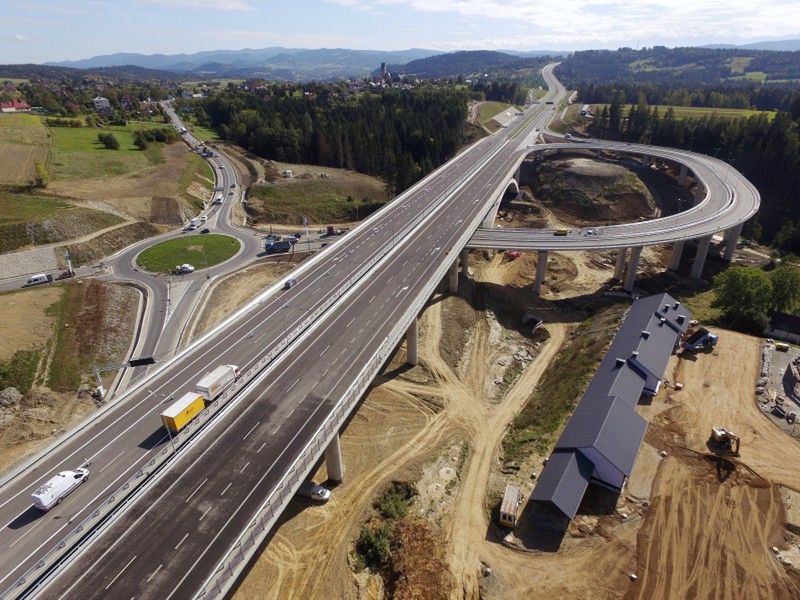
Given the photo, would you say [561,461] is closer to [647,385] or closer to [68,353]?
[647,385]

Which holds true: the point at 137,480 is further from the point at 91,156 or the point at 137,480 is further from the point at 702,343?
the point at 91,156

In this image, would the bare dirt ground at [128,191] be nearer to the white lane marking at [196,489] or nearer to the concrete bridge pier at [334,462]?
the concrete bridge pier at [334,462]

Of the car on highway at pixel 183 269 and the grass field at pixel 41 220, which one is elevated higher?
the grass field at pixel 41 220

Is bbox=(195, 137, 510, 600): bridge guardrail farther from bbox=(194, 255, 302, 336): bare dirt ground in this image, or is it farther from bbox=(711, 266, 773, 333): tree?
bbox=(711, 266, 773, 333): tree

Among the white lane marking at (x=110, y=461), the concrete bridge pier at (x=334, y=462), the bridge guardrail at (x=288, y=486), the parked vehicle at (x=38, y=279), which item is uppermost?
the bridge guardrail at (x=288, y=486)

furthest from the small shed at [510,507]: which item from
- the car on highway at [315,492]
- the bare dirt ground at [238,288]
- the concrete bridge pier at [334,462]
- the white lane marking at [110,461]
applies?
the bare dirt ground at [238,288]

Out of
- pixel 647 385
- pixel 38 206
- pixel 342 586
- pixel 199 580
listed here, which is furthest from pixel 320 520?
pixel 38 206
